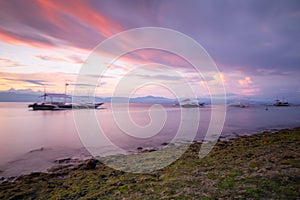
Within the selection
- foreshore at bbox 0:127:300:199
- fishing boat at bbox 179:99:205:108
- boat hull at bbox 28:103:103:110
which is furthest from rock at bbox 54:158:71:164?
fishing boat at bbox 179:99:205:108

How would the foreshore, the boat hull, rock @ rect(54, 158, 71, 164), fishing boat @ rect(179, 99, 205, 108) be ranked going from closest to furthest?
the foreshore → rock @ rect(54, 158, 71, 164) → the boat hull → fishing boat @ rect(179, 99, 205, 108)

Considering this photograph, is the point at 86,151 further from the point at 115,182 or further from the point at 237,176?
the point at 237,176

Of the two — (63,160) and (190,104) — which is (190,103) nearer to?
(190,104)

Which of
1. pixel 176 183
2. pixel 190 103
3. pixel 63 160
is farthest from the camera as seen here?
pixel 190 103

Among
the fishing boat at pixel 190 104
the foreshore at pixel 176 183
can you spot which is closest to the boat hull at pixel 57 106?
the fishing boat at pixel 190 104

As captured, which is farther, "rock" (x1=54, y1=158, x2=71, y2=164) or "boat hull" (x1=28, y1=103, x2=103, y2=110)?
"boat hull" (x1=28, y1=103, x2=103, y2=110)

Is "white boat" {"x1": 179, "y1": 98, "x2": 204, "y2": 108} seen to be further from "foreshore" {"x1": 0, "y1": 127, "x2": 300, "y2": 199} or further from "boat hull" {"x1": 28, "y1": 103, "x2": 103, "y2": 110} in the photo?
"foreshore" {"x1": 0, "y1": 127, "x2": 300, "y2": 199}

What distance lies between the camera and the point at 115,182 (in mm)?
5770

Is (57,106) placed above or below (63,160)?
above

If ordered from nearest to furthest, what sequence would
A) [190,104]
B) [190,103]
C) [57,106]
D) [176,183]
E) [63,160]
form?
[176,183] < [63,160] < [57,106] < [190,104] < [190,103]

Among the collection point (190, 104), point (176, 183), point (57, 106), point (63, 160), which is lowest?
point (63, 160)

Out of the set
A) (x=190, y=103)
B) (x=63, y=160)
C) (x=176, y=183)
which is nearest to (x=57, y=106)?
(x=63, y=160)

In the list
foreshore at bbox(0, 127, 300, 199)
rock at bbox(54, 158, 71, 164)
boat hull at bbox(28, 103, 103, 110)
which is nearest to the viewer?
foreshore at bbox(0, 127, 300, 199)

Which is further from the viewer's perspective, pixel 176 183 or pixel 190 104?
pixel 190 104
